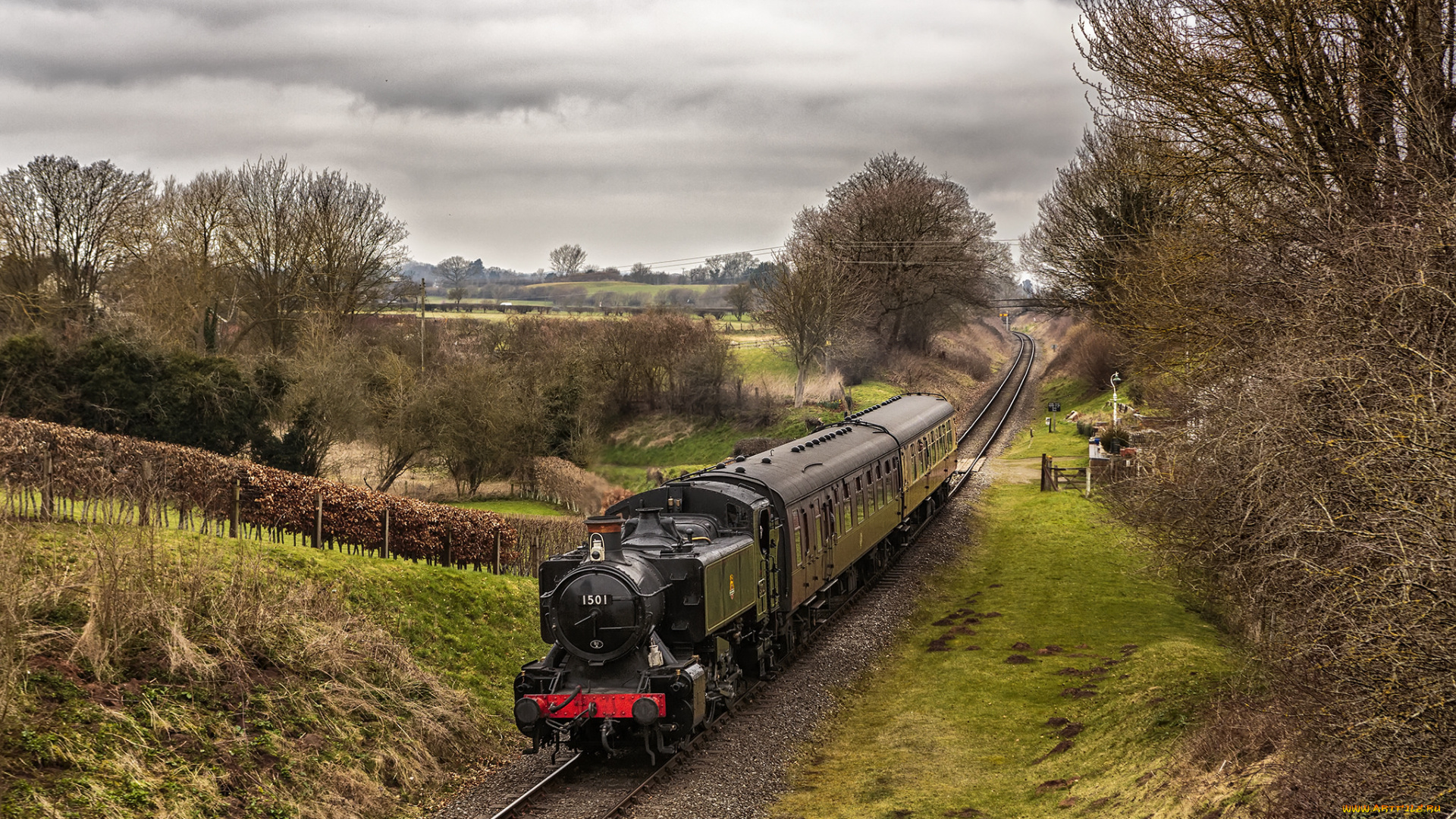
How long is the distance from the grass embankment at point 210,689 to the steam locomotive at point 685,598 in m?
1.94

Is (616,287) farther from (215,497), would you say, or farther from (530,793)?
(530,793)

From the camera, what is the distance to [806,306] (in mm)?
49344

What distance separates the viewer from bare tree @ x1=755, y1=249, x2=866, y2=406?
162ft

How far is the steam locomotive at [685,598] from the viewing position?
12.3 m

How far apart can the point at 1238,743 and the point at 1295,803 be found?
2319 millimetres

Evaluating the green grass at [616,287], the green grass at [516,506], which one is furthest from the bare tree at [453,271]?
the green grass at [516,506]

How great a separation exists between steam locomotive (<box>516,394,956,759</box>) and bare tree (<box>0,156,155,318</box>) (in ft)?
95.4

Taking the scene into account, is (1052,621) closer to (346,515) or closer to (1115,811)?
(1115,811)

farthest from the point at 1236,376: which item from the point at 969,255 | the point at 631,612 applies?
the point at 969,255

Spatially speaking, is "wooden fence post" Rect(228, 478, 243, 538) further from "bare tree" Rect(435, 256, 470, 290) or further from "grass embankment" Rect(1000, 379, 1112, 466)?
"bare tree" Rect(435, 256, 470, 290)

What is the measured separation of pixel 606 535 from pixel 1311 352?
8.15 metres

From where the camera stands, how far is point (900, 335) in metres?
65.2

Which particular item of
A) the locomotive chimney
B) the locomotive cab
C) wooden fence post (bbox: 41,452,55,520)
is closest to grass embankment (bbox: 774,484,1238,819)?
the locomotive cab

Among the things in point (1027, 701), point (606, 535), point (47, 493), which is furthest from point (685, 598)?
point (47, 493)
